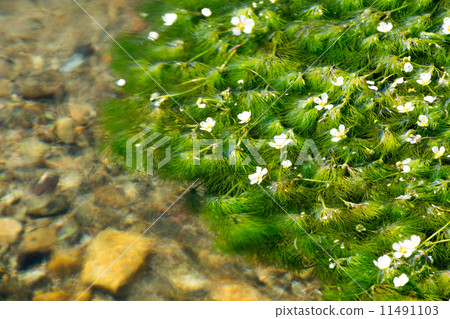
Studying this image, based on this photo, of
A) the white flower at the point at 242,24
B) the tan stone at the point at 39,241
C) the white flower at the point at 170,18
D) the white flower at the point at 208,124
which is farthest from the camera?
the white flower at the point at 170,18

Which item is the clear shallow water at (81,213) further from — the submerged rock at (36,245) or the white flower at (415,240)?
the white flower at (415,240)

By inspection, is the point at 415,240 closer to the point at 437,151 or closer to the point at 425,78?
the point at 437,151

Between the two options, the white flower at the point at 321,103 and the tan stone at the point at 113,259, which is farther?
the white flower at the point at 321,103

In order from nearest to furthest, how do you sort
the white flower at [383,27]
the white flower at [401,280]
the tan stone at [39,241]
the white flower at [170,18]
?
the white flower at [401,280] → the tan stone at [39,241] → the white flower at [383,27] → the white flower at [170,18]

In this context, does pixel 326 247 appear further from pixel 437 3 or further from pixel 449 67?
pixel 437 3

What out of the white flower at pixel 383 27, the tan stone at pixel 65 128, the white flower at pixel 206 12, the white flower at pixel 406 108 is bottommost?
the tan stone at pixel 65 128

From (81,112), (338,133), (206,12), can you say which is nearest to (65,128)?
(81,112)

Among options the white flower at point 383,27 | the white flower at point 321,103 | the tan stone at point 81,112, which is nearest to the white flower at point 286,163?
the white flower at point 321,103

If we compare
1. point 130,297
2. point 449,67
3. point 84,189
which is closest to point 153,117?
point 84,189
